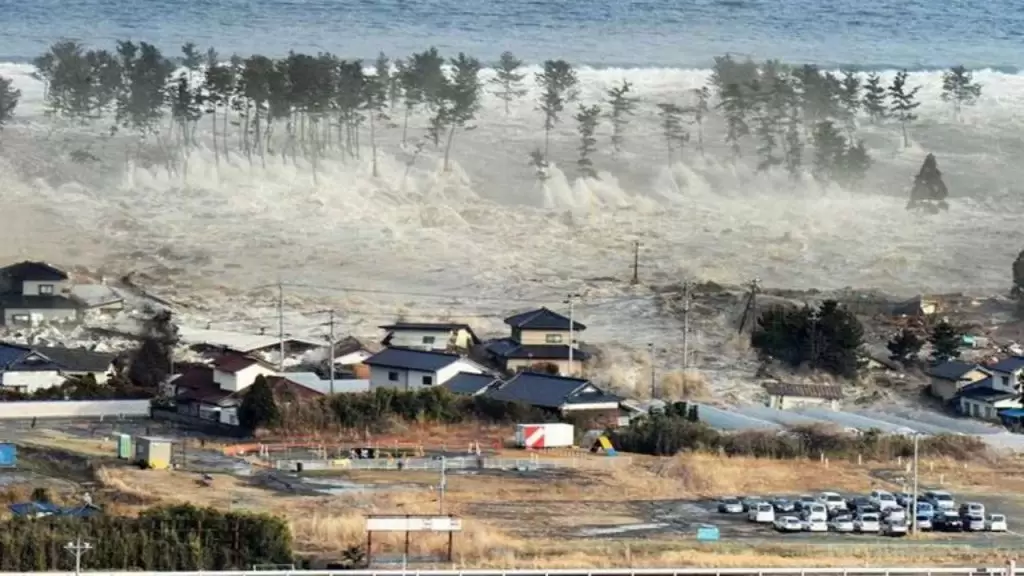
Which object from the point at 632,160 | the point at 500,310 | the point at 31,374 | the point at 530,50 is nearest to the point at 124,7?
the point at 530,50

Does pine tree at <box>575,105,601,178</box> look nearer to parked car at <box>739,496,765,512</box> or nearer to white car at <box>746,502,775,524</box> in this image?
parked car at <box>739,496,765,512</box>

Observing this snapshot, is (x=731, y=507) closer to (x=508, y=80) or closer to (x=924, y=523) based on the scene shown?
(x=924, y=523)

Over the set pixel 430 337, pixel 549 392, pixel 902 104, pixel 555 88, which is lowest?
pixel 430 337

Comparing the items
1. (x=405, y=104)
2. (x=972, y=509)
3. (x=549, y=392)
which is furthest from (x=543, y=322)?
(x=405, y=104)

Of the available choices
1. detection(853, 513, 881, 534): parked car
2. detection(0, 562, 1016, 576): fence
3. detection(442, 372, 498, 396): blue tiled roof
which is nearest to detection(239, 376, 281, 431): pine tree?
detection(442, 372, 498, 396): blue tiled roof

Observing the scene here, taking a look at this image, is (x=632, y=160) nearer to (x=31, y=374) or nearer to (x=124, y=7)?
(x=124, y=7)
